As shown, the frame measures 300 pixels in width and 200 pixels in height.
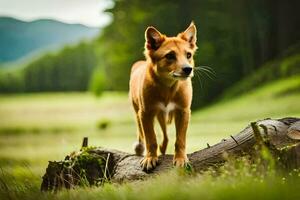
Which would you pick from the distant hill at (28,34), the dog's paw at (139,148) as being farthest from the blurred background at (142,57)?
the dog's paw at (139,148)

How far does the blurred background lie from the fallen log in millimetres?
6845

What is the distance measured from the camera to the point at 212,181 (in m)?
4.11

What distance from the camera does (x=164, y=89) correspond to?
5340 mm

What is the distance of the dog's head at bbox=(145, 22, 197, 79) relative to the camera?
5121 mm

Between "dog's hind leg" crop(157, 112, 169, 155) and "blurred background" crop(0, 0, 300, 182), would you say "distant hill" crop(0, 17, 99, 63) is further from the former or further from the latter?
"dog's hind leg" crop(157, 112, 169, 155)

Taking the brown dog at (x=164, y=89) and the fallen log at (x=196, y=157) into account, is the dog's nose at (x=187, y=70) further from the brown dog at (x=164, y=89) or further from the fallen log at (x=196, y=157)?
the fallen log at (x=196, y=157)

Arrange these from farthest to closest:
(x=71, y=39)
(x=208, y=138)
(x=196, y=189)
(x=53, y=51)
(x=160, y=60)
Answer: (x=53, y=51), (x=71, y=39), (x=208, y=138), (x=160, y=60), (x=196, y=189)

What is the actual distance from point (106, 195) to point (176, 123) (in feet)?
4.75

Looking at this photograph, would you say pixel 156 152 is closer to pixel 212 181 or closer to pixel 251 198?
pixel 212 181

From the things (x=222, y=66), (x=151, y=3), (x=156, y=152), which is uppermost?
(x=151, y=3)

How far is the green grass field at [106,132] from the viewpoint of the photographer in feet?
12.7

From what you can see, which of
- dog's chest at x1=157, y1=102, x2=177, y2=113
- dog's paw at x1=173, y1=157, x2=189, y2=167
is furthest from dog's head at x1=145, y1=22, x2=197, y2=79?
dog's paw at x1=173, y1=157, x2=189, y2=167

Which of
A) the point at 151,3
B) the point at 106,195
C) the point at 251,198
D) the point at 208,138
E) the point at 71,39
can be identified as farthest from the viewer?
the point at 71,39

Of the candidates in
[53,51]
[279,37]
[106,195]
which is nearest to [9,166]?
[106,195]
